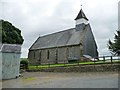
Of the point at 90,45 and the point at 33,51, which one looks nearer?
the point at 90,45

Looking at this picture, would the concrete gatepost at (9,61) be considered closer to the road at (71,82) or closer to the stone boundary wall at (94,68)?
the road at (71,82)

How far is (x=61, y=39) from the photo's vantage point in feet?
164

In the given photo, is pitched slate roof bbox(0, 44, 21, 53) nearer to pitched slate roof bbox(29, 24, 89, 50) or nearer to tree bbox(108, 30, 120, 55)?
tree bbox(108, 30, 120, 55)

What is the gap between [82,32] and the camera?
150 ft

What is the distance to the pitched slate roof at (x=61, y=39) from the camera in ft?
150

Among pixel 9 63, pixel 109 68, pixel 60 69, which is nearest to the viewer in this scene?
pixel 9 63

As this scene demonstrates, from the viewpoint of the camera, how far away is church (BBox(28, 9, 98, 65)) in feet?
145

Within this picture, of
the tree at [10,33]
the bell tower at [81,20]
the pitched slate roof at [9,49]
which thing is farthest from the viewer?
the bell tower at [81,20]

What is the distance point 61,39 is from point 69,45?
4863 mm

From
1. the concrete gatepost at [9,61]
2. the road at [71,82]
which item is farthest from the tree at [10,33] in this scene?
the road at [71,82]

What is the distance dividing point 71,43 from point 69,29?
664 centimetres

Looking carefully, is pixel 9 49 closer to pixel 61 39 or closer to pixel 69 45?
pixel 69 45

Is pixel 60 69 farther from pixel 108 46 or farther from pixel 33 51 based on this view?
pixel 33 51

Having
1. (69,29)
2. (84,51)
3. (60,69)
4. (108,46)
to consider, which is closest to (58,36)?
(69,29)
